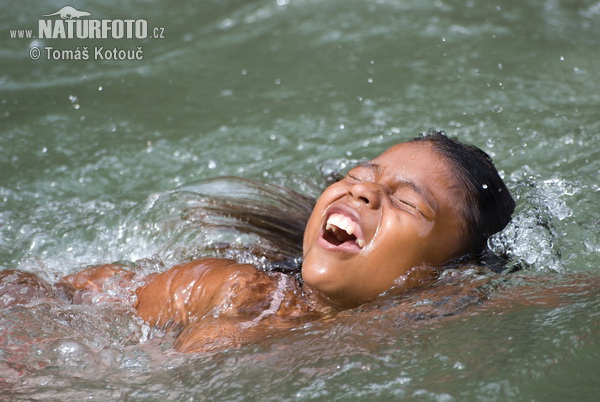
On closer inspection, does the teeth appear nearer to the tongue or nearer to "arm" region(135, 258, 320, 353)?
the tongue

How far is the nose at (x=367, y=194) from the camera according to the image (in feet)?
8.62

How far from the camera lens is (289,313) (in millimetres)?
2732

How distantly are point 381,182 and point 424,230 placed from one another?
0.75ft

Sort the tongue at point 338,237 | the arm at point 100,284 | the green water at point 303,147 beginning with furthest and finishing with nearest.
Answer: the arm at point 100,284 → the tongue at point 338,237 → the green water at point 303,147

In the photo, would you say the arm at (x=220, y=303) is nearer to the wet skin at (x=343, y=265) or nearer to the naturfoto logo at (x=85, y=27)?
the wet skin at (x=343, y=265)

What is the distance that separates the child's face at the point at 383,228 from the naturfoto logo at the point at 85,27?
3086 mm

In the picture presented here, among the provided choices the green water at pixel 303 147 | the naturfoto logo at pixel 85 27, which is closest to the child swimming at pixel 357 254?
the green water at pixel 303 147

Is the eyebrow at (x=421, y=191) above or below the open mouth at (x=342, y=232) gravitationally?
above

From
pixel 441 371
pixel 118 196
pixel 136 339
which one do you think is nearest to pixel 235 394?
pixel 441 371

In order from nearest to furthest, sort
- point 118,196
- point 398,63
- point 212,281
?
point 212,281 → point 118,196 → point 398,63

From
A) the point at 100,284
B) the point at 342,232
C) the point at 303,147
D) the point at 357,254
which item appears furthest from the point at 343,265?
the point at 303,147

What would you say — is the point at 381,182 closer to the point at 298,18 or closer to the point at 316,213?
the point at 316,213

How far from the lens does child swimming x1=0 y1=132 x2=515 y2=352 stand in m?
2.59

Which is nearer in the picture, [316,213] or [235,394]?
[235,394]
